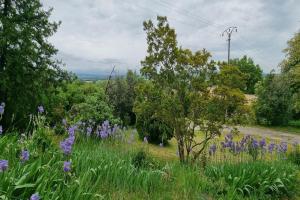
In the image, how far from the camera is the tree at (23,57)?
11.1m

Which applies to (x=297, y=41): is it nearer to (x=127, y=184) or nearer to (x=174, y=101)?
(x=174, y=101)

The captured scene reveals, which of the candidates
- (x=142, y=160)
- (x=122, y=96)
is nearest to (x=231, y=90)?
(x=142, y=160)

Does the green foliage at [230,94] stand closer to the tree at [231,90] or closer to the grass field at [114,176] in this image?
the tree at [231,90]

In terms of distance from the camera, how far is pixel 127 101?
874 inches

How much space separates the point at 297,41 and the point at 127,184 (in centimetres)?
1999

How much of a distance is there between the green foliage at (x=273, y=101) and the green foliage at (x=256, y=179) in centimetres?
2234

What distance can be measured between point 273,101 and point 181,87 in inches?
870

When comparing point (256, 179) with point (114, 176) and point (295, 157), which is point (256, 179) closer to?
point (114, 176)

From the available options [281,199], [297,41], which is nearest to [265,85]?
[297,41]

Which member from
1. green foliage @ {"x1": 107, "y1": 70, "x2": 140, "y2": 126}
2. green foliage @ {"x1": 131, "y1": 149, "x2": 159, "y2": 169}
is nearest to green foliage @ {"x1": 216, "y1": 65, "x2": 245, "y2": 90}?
green foliage @ {"x1": 131, "y1": 149, "x2": 159, "y2": 169}

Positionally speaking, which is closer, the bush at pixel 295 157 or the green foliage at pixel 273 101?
the bush at pixel 295 157

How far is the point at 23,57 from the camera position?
1134cm

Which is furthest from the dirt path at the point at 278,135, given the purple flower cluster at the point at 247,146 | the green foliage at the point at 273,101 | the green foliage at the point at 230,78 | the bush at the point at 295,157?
the purple flower cluster at the point at 247,146

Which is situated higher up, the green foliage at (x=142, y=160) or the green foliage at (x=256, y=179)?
the green foliage at (x=142, y=160)
